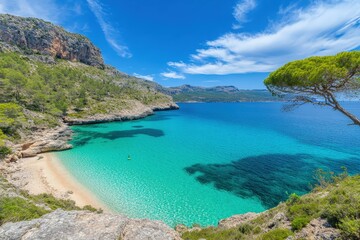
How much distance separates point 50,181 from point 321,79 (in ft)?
95.7

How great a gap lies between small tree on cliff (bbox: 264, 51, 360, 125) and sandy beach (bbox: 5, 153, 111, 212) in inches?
802

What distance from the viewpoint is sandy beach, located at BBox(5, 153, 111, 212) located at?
18188 millimetres

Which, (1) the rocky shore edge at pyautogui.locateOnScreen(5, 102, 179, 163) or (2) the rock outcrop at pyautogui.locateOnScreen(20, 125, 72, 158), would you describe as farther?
(2) the rock outcrop at pyautogui.locateOnScreen(20, 125, 72, 158)

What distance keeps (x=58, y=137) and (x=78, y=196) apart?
2409 cm

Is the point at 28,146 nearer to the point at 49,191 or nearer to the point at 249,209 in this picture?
the point at 49,191

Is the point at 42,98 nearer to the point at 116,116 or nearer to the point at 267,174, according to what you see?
the point at 116,116

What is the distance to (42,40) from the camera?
97688 mm

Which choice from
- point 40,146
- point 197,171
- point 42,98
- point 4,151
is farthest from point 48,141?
point 197,171

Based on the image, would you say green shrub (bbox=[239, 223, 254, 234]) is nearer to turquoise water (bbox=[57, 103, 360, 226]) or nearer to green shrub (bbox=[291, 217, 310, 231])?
green shrub (bbox=[291, 217, 310, 231])

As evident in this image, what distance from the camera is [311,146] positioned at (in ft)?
128

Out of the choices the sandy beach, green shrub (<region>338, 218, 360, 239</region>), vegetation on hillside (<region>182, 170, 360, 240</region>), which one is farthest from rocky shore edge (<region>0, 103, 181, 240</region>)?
the sandy beach

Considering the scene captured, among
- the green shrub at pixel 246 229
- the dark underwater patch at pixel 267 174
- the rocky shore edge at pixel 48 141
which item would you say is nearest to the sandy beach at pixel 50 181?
the rocky shore edge at pixel 48 141

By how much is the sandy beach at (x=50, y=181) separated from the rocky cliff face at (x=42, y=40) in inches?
3170

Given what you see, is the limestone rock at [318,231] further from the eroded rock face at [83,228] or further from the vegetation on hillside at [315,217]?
the eroded rock face at [83,228]
